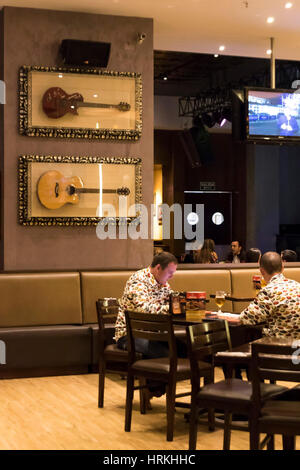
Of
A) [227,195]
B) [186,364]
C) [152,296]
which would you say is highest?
[227,195]

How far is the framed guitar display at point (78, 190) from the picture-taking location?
8.10 m

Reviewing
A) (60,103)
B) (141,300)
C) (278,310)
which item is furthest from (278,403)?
(60,103)

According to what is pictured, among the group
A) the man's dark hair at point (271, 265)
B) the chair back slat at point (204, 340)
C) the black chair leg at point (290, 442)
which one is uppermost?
the man's dark hair at point (271, 265)

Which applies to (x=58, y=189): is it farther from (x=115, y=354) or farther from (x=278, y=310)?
(x=278, y=310)

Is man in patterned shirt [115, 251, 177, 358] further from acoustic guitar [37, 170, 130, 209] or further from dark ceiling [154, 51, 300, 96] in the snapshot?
dark ceiling [154, 51, 300, 96]

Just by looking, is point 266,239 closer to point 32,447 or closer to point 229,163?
point 229,163

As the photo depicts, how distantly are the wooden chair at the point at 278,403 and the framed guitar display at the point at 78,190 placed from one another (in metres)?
4.37

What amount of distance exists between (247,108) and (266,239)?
970 cm

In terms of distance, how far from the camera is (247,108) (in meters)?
8.85

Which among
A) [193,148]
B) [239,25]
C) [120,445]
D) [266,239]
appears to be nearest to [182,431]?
[120,445]

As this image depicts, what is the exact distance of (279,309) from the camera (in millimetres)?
5027

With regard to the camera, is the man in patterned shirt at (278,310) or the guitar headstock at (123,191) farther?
the guitar headstock at (123,191)

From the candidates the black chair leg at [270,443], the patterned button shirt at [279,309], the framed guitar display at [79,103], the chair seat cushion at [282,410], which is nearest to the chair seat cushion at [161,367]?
the patterned button shirt at [279,309]

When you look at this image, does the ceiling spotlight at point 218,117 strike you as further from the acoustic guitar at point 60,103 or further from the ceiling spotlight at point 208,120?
the acoustic guitar at point 60,103
